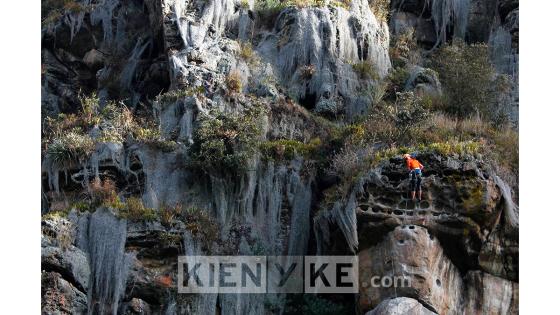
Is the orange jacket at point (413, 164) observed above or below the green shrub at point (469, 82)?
below

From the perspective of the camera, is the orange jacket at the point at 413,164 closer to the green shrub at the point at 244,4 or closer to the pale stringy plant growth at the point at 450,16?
the green shrub at the point at 244,4

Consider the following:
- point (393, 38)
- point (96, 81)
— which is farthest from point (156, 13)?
point (393, 38)

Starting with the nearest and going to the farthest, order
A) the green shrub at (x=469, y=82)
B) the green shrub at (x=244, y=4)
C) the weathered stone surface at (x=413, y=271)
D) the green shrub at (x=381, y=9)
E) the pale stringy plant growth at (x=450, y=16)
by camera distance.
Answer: the weathered stone surface at (x=413, y=271), the green shrub at (x=469, y=82), the green shrub at (x=244, y=4), the green shrub at (x=381, y=9), the pale stringy plant growth at (x=450, y=16)

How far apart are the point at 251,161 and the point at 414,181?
5.42 m

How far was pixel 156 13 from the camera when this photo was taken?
107ft

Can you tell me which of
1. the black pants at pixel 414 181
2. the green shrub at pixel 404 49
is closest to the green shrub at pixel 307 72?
the green shrub at pixel 404 49

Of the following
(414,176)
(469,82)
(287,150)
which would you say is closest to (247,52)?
(287,150)

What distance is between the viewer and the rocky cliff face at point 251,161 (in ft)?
77.3

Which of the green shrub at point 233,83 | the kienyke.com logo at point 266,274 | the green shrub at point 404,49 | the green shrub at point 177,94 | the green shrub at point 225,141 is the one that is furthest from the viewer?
the green shrub at point 404,49

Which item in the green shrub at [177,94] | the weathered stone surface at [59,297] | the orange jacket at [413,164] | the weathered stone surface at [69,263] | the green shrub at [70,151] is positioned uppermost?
the green shrub at [177,94]

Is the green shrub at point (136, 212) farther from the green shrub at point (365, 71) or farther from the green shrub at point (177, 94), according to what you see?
the green shrub at point (365, 71)

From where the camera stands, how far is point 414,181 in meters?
23.6

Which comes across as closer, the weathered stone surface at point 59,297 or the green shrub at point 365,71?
the weathered stone surface at point 59,297

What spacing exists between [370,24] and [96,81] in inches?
348
